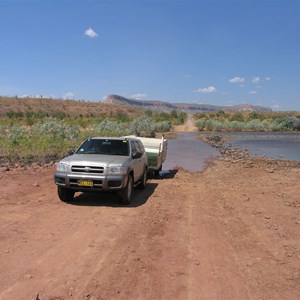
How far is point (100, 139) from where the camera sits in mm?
12766

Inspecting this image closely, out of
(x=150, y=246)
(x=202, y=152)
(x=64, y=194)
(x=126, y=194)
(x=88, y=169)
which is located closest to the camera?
(x=150, y=246)

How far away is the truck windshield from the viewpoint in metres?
12.4

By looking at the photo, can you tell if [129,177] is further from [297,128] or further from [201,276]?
[297,128]

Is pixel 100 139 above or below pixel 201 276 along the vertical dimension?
above

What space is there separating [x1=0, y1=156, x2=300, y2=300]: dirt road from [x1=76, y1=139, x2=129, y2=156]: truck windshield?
1.28 meters

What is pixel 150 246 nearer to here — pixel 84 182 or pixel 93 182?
pixel 93 182

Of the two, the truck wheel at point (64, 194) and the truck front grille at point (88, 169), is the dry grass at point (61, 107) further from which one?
the truck front grille at point (88, 169)

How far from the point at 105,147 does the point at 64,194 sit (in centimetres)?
197

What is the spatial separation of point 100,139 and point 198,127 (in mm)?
80868

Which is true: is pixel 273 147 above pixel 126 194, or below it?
below

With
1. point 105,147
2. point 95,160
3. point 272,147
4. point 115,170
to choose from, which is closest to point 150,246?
point 115,170

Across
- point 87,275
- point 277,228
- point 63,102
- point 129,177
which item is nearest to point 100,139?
point 129,177

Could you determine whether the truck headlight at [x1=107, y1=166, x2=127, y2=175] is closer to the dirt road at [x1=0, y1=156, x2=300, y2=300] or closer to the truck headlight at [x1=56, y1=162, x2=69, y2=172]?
the dirt road at [x1=0, y1=156, x2=300, y2=300]

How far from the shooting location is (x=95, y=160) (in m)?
11.1
